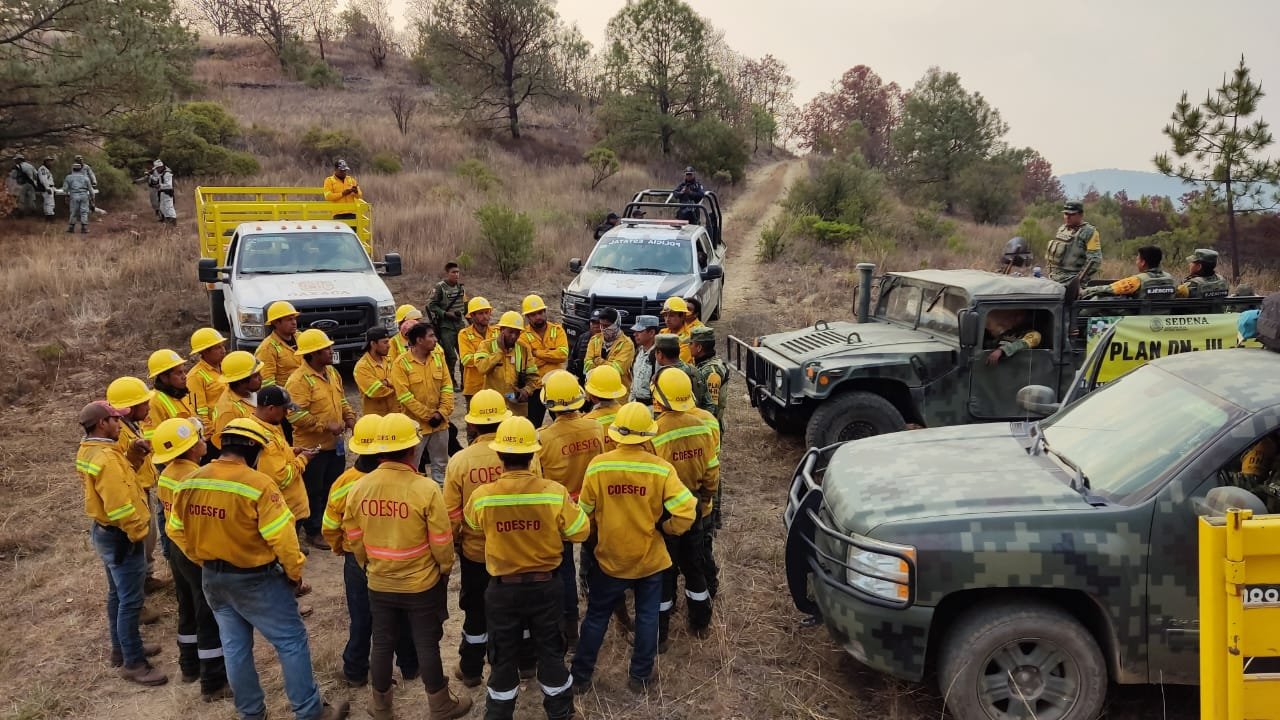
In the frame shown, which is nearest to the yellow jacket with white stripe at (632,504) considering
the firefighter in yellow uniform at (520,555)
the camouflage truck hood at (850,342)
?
the firefighter in yellow uniform at (520,555)

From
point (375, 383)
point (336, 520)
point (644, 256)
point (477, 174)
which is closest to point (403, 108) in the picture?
point (477, 174)

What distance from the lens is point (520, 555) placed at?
3576 millimetres

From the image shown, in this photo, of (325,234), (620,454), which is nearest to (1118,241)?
(325,234)

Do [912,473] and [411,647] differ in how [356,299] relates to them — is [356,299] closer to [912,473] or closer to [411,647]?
[411,647]

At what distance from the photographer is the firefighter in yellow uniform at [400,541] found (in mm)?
3564

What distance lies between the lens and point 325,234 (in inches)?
396

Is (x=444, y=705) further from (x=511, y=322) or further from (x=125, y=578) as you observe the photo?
(x=511, y=322)

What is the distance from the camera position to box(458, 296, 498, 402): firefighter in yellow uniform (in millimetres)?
6340

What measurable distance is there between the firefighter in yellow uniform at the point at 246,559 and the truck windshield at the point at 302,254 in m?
6.42

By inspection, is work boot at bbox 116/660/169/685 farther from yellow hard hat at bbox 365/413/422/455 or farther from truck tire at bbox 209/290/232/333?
truck tire at bbox 209/290/232/333

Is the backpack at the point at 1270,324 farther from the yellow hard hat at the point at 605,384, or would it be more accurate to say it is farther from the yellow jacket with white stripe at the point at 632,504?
the yellow hard hat at the point at 605,384

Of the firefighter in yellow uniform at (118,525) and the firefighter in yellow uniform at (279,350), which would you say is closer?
the firefighter in yellow uniform at (118,525)

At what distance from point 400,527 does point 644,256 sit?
24.2ft

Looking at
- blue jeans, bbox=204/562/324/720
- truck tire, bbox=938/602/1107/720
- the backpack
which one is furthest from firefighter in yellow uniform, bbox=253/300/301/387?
the backpack
